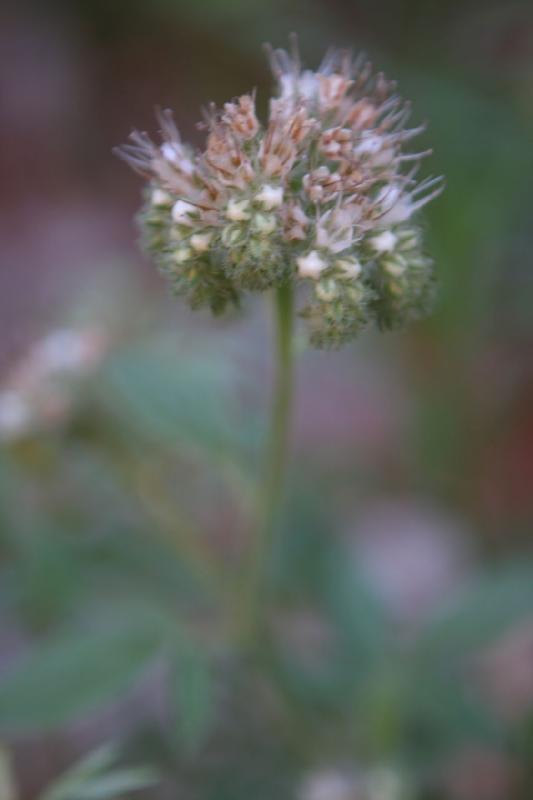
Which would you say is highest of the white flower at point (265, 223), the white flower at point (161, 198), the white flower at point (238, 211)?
the white flower at point (161, 198)

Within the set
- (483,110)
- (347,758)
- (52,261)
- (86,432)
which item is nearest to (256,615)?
(347,758)

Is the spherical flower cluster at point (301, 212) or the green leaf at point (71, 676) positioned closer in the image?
the spherical flower cluster at point (301, 212)

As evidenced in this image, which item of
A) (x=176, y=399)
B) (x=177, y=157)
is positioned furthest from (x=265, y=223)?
(x=176, y=399)

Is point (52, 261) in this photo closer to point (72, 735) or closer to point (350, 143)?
point (72, 735)

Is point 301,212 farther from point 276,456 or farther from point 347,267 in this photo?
point 276,456

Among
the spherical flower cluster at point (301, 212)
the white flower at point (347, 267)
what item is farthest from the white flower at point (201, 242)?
the white flower at point (347, 267)

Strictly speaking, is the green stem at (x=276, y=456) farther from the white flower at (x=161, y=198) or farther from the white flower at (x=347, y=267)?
the white flower at (x=161, y=198)

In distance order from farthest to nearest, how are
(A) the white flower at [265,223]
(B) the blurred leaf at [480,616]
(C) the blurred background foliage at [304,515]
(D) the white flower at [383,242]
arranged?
(B) the blurred leaf at [480,616] → (C) the blurred background foliage at [304,515] → (D) the white flower at [383,242] → (A) the white flower at [265,223]
